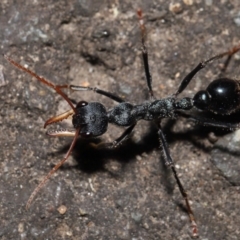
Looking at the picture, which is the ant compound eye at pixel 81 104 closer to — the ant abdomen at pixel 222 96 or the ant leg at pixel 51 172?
the ant leg at pixel 51 172

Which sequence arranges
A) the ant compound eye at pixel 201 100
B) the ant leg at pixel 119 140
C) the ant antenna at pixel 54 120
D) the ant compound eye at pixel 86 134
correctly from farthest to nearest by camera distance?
the ant compound eye at pixel 201 100 < the ant leg at pixel 119 140 < the ant compound eye at pixel 86 134 < the ant antenna at pixel 54 120

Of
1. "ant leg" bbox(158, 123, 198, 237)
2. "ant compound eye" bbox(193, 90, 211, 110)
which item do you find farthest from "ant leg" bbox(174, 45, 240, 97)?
"ant leg" bbox(158, 123, 198, 237)

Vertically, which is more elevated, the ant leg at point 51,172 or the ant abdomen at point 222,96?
the ant abdomen at point 222,96

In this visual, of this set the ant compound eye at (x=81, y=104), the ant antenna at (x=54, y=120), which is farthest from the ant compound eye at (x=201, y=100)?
the ant antenna at (x=54, y=120)

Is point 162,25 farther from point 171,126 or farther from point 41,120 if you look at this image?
point 41,120

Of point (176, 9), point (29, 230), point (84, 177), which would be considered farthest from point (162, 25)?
point (29, 230)

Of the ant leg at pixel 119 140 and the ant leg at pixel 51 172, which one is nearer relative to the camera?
the ant leg at pixel 51 172

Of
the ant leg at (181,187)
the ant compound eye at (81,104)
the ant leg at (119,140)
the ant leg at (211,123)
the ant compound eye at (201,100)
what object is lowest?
the ant leg at (181,187)

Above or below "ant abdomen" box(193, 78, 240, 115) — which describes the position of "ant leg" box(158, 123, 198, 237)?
below

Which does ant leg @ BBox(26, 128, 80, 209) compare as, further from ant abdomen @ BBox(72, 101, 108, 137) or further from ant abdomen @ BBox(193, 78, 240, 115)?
ant abdomen @ BBox(193, 78, 240, 115)

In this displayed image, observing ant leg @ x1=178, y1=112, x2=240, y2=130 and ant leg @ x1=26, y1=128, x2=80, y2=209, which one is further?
ant leg @ x1=178, y1=112, x2=240, y2=130
